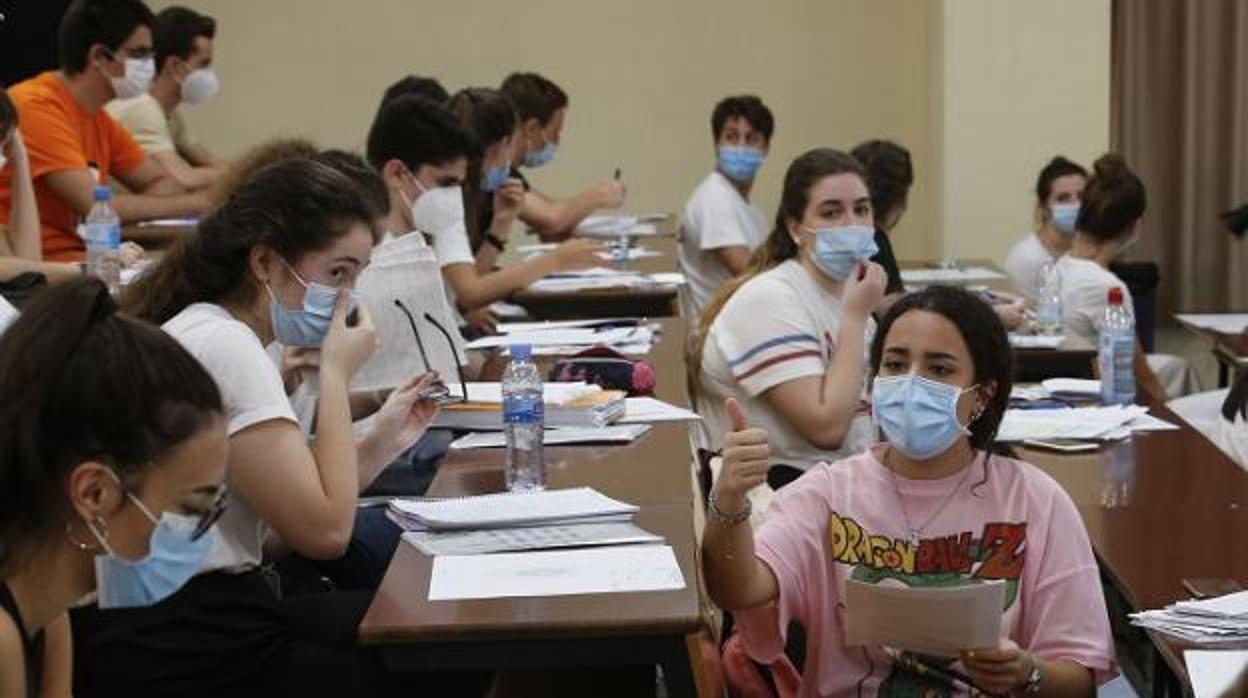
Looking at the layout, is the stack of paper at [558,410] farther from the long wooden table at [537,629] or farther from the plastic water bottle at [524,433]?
the long wooden table at [537,629]

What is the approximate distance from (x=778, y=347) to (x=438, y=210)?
39.5 inches

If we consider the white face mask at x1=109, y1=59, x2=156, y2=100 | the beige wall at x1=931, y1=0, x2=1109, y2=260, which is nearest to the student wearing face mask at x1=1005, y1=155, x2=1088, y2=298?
the beige wall at x1=931, y1=0, x2=1109, y2=260

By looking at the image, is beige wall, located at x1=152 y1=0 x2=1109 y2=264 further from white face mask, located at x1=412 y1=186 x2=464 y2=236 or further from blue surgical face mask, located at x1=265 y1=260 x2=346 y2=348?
blue surgical face mask, located at x1=265 y1=260 x2=346 y2=348

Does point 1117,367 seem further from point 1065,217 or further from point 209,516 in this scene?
point 209,516

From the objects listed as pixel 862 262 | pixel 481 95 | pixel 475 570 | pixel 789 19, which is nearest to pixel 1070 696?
pixel 475 570

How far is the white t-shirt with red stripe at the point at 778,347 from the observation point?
12.3 ft

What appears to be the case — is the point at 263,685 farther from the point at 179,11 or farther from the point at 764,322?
the point at 179,11

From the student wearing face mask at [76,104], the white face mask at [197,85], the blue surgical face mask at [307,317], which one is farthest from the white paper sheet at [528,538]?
the white face mask at [197,85]

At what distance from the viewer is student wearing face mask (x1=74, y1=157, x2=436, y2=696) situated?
7.80 feet

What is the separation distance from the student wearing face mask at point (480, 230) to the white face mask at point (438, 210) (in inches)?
1.9

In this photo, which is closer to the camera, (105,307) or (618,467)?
(105,307)

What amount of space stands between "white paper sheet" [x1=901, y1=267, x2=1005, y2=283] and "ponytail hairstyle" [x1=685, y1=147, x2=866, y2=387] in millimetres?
2322

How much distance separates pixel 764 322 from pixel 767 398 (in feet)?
0.55

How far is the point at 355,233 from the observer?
283 centimetres
